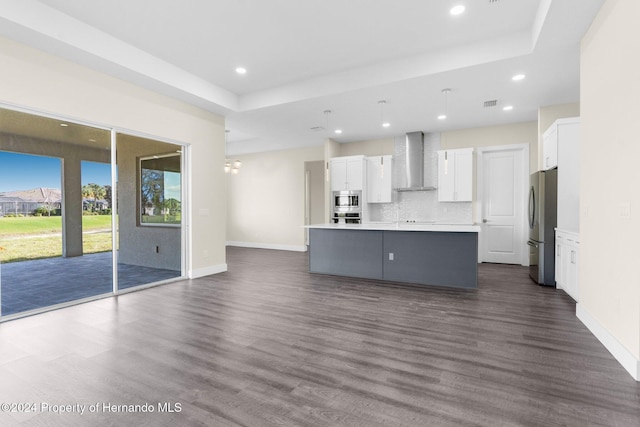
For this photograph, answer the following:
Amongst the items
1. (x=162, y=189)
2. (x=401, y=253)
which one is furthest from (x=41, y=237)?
(x=401, y=253)

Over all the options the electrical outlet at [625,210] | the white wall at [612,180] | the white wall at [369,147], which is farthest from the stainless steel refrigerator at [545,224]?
the white wall at [369,147]

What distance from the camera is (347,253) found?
5.25 m

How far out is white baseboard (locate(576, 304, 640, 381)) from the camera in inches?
82.5

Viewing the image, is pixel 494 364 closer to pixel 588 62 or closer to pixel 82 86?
pixel 588 62

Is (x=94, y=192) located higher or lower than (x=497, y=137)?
lower

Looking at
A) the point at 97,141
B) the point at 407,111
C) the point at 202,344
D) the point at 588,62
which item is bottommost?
the point at 202,344

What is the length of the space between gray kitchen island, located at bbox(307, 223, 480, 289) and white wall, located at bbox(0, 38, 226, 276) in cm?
189

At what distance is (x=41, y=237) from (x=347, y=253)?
13.7 feet

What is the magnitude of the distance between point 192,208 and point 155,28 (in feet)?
8.76

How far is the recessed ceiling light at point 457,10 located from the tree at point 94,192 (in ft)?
15.7

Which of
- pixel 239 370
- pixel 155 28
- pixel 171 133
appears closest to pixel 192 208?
pixel 171 133

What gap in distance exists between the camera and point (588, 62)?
304cm

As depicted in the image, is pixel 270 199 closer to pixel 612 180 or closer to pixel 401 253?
pixel 401 253

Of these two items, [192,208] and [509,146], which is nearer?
→ [192,208]
